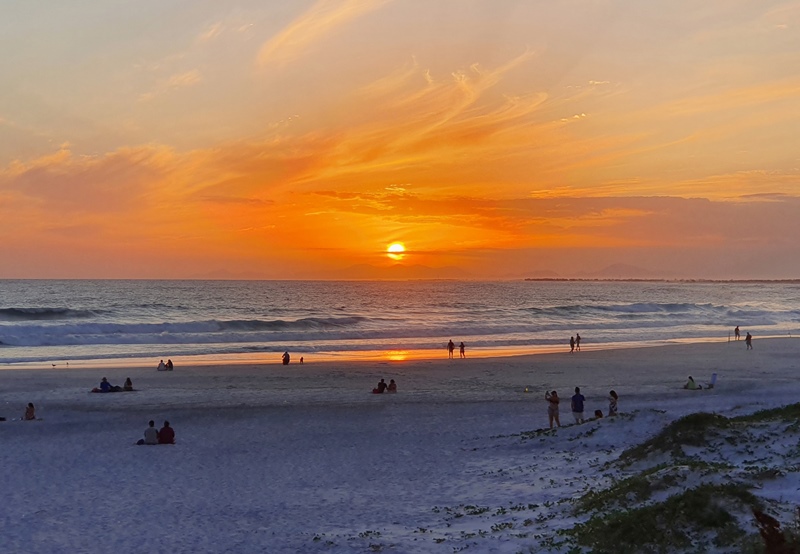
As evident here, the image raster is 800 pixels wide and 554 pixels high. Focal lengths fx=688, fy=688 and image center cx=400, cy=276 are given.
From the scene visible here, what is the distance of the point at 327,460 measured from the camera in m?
20.5

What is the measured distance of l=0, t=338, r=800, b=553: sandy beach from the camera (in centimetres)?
1378

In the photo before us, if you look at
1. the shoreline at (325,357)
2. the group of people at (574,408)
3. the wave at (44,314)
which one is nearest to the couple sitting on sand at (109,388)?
the shoreline at (325,357)

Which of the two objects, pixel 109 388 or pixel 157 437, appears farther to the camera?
pixel 109 388

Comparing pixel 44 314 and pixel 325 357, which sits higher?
pixel 44 314

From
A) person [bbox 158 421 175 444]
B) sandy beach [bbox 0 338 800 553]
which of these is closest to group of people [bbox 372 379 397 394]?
sandy beach [bbox 0 338 800 553]

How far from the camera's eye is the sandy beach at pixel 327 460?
1378 cm

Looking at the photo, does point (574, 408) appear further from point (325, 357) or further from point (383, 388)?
point (325, 357)

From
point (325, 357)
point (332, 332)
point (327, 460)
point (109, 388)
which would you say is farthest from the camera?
point (332, 332)

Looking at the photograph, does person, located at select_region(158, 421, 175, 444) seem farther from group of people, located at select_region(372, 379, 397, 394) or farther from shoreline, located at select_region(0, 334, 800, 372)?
shoreline, located at select_region(0, 334, 800, 372)

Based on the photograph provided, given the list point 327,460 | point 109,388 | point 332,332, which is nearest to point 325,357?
point 109,388

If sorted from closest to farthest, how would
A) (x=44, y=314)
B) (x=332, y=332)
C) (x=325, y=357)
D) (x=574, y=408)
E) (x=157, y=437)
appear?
1. (x=157, y=437)
2. (x=574, y=408)
3. (x=325, y=357)
4. (x=332, y=332)
5. (x=44, y=314)

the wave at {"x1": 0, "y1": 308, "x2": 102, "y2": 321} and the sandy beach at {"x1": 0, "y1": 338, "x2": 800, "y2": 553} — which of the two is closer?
the sandy beach at {"x1": 0, "y1": 338, "x2": 800, "y2": 553}

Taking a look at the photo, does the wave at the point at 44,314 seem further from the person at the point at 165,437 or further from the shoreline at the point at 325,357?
the person at the point at 165,437

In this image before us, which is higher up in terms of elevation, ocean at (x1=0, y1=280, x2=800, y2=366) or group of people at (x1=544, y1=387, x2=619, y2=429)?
ocean at (x1=0, y1=280, x2=800, y2=366)
